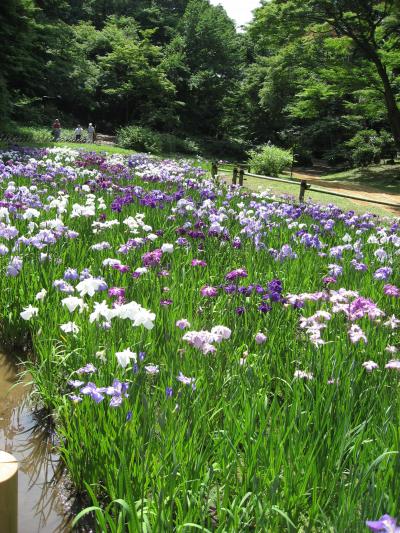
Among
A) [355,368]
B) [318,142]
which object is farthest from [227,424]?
[318,142]

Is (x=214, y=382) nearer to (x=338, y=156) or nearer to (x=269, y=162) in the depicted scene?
(x=269, y=162)

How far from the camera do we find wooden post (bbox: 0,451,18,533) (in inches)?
58.2

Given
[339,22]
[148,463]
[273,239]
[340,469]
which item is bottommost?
[148,463]

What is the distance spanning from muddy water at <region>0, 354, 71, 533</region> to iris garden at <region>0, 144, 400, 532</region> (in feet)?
0.39

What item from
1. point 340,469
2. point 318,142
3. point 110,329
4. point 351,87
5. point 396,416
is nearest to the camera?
point 340,469

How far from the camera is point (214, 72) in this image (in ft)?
126

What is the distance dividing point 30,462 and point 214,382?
1013 millimetres

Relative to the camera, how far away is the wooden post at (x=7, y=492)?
1.48 meters

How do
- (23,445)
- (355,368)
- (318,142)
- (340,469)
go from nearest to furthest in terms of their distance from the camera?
(340,469), (355,368), (23,445), (318,142)

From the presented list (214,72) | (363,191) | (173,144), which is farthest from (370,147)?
(214,72)

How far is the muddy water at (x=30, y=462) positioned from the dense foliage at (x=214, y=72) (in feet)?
62.9

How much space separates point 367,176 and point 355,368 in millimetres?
23155

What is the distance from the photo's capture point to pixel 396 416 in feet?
7.17

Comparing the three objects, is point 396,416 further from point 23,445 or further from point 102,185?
point 102,185
